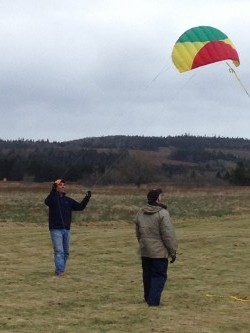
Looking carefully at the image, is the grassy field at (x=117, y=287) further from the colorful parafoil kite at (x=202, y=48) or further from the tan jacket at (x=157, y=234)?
the colorful parafoil kite at (x=202, y=48)

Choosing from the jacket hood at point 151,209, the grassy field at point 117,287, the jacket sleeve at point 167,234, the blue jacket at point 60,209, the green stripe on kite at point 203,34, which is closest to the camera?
the grassy field at point 117,287

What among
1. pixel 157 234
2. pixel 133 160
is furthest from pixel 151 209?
pixel 133 160

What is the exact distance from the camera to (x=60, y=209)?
15188 mm

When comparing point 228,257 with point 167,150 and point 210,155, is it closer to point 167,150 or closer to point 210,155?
point 167,150

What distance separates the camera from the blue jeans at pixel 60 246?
49.9 ft

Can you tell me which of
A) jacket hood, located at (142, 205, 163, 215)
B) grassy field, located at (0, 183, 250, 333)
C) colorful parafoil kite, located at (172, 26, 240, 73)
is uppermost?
colorful parafoil kite, located at (172, 26, 240, 73)

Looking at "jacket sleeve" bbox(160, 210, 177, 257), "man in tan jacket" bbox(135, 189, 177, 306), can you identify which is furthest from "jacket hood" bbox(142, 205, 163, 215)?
"jacket sleeve" bbox(160, 210, 177, 257)

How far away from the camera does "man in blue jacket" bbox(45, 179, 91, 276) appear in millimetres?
15164

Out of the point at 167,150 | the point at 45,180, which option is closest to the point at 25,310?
the point at 45,180

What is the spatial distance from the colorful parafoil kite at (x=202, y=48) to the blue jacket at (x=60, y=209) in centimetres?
395

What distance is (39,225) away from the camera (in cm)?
3209

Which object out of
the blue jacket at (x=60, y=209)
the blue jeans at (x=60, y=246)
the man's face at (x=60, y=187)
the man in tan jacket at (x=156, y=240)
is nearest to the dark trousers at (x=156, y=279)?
the man in tan jacket at (x=156, y=240)

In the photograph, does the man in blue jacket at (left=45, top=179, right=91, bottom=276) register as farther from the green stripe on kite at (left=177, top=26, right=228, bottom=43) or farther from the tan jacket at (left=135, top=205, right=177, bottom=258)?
the green stripe on kite at (left=177, top=26, right=228, bottom=43)

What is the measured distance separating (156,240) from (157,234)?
101 millimetres
